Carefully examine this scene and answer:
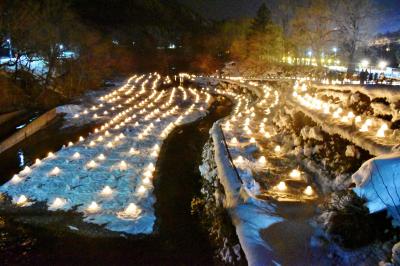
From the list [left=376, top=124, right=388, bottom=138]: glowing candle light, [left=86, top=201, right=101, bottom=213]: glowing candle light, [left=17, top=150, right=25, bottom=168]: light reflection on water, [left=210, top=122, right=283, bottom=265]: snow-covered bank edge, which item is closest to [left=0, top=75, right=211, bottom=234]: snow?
[left=86, top=201, right=101, bottom=213]: glowing candle light

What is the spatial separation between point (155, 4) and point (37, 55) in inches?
3387

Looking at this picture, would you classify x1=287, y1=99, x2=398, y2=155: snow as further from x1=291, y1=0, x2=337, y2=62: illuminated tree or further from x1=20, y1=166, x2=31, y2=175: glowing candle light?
x1=291, y1=0, x2=337, y2=62: illuminated tree

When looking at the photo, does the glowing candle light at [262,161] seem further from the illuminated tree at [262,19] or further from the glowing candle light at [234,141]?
the illuminated tree at [262,19]

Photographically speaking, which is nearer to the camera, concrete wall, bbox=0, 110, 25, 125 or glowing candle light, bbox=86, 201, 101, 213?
glowing candle light, bbox=86, 201, 101, 213

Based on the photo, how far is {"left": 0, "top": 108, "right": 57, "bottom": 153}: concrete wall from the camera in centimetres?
1530

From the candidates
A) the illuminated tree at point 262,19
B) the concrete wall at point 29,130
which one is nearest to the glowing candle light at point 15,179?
the concrete wall at point 29,130

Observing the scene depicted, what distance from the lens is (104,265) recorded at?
7430mm

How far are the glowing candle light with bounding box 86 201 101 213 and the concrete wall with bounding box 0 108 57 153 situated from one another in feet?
23.5

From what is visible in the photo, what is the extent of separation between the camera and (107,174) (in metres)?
12.2

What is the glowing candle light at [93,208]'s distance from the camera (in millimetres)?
9680

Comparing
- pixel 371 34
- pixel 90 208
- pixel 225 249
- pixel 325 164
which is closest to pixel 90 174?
pixel 90 208

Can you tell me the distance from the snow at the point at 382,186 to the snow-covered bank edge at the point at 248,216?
186 centimetres

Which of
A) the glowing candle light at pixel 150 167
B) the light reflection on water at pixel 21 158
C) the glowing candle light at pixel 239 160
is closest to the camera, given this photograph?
the glowing candle light at pixel 239 160

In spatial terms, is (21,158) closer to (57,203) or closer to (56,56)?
(57,203)
